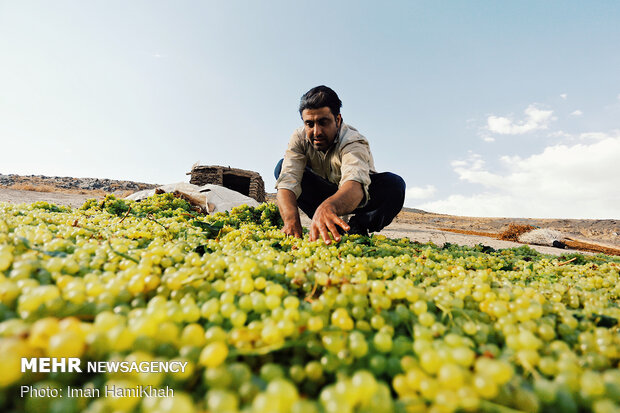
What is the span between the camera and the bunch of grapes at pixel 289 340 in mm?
639

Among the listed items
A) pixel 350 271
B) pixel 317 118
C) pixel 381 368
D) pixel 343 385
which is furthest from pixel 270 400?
pixel 317 118

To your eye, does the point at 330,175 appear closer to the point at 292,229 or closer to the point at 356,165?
the point at 356,165

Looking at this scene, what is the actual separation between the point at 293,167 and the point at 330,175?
2.69 ft

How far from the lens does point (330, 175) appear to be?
225 inches

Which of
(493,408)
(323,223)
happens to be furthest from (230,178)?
(493,408)

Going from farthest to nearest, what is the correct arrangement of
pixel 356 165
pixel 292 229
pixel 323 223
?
pixel 356 165 < pixel 292 229 < pixel 323 223

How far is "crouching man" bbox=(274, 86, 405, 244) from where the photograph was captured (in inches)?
157

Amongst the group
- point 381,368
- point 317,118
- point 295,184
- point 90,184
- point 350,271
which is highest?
point 90,184

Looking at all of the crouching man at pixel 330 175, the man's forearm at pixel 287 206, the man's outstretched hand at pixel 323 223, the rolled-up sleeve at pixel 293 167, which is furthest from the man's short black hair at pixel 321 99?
the man's outstretched hand at pixel 323 223

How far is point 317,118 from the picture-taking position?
4.70 metres

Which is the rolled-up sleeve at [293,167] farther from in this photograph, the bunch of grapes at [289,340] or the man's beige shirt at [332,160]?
the bunch of grapes at [289,340]

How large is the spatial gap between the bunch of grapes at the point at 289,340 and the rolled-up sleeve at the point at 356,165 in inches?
101

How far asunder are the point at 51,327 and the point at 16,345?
0.20ft

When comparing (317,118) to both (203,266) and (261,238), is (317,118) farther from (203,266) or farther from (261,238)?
(203,266)
